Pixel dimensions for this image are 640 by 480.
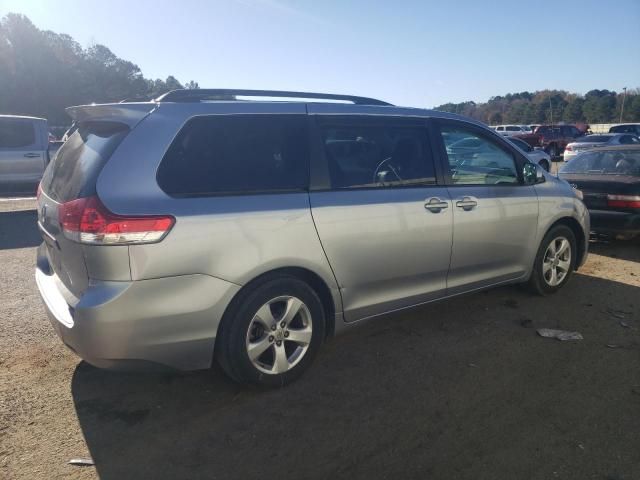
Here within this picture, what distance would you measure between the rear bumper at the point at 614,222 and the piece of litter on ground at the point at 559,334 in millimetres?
3152

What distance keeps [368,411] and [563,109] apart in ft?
262

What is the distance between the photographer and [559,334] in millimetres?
4137

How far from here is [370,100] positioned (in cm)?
404

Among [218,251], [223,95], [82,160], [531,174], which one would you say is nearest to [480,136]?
[531,174]

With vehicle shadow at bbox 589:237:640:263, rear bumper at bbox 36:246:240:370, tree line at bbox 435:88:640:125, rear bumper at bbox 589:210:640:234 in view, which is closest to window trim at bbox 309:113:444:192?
rear bumper at bbox 36:246:240:370

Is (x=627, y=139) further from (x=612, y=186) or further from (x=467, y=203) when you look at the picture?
(x=467, y=203)

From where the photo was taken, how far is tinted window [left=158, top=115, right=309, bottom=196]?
2.87m

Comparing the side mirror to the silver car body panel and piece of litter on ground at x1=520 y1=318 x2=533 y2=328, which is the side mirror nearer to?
the silver car body panel

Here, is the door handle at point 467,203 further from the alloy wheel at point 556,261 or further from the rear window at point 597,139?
the rear window at point 597,139

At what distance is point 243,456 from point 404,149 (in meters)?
2.47

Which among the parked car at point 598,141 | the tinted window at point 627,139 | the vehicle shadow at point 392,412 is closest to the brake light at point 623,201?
the vehicle shadow at point 392,412

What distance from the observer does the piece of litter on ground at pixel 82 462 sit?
2.56m

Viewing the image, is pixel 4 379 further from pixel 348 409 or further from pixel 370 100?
pixel 370 100

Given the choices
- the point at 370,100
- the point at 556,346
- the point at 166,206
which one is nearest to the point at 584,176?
the point at 556,346
